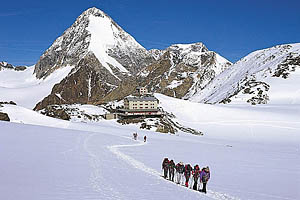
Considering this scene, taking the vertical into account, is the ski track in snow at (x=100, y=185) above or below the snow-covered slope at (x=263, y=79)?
below

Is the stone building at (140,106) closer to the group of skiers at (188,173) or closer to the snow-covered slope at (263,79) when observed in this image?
the snow-covered slope at (263,79)

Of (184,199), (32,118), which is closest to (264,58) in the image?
(32,118)

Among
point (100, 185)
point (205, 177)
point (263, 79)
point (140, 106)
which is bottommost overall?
point (100, 185)

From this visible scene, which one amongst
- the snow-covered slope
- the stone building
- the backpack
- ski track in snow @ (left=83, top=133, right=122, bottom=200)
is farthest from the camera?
the snow-covered slope

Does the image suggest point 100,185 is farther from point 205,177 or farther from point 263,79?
point 263,79

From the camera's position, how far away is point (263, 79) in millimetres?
132125

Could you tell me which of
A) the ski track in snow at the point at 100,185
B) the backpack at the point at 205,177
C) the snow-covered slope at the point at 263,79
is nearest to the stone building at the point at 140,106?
the snow-covered slope at the point at 263,79

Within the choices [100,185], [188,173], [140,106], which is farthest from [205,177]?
[140,106]

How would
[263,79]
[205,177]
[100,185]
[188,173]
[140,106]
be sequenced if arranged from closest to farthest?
[100,185] → [205,177] → [188,173] → [140,106] → [263,79]

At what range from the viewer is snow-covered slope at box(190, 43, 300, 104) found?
4500 inches

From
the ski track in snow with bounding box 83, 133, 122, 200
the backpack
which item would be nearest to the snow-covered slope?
the backpack

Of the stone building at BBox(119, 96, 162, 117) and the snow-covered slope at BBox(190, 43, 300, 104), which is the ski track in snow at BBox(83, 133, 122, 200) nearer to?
the stone building at BBox(119, 96, 162, 117)

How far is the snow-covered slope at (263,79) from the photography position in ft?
375

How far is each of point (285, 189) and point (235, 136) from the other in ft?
A: 177
